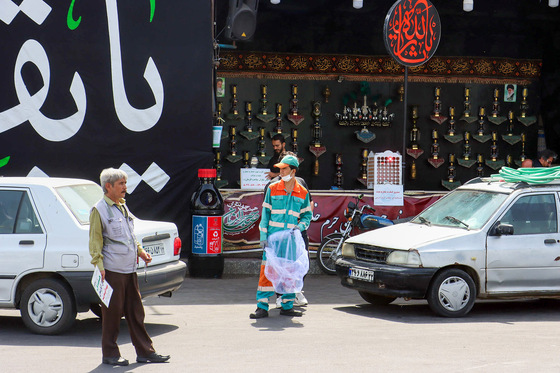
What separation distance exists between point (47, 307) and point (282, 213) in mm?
2753

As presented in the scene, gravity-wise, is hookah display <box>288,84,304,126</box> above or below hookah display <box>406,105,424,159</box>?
above

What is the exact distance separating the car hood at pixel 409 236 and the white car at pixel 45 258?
275 centimetres

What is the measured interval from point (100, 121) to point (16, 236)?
Result: 4827mm

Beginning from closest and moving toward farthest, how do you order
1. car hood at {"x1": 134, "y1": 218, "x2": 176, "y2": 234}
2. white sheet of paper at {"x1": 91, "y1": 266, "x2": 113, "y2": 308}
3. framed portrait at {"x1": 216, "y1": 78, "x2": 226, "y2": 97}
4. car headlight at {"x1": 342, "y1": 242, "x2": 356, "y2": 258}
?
white sheet of paper at {"x1": 91, "y1": 266, "x2": 113, "y2": 308}
car hood at {"x1": 134, "y1": 218, "x2": 176, "y2": 234}
car headlight at {"x1": 342, "y1": 242, "x2": 356, "y2": 258}
framed portrait at {"x1": 216, "y1": 78, "x2": 226, "y2": 97}

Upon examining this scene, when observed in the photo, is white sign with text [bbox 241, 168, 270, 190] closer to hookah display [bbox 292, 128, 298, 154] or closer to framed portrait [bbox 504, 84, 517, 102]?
hookah display [bbox 292, 128, 298, 154]

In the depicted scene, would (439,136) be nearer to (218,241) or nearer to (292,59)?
(292,59)

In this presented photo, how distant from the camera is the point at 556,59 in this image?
17.0 meters

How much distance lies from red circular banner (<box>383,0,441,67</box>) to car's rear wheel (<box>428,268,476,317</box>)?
490 cm

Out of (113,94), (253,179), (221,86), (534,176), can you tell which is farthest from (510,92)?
(113,94)

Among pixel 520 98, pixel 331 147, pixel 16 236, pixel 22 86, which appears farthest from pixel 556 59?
pixel 16 236

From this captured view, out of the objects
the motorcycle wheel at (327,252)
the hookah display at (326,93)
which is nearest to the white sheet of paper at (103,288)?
the motorcycle wheel at (327,252)

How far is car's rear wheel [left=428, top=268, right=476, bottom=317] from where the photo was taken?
9.25 meters

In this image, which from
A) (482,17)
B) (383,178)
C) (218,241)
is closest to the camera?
(218,241)

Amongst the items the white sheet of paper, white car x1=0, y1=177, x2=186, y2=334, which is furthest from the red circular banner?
the white sheet of paper
